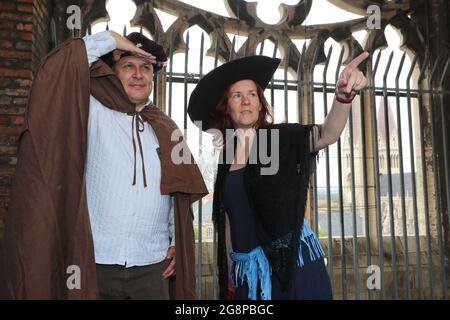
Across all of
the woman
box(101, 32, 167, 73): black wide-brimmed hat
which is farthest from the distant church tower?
box(101, 32, 167, 73): black wide-brimmed hat

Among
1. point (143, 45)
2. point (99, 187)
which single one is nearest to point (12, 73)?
point (143, 45)

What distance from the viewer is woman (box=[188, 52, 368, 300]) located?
1816mm

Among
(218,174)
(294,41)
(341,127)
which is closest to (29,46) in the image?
(218,174)

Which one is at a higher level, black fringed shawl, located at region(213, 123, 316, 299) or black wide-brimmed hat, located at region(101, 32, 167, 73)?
black wide-brimmed hat, located at region(101, 32, 167, 73)

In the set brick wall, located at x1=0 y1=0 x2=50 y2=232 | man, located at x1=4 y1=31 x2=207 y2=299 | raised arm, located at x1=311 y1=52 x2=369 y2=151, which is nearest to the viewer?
man, located at x1=4 y1=31 x2=207 y2=299

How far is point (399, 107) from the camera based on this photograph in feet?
14.5

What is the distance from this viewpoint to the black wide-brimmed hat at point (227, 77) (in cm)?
215

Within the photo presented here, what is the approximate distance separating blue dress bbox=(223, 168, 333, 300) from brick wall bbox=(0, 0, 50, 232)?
1927mm

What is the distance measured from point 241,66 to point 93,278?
4.33 ft

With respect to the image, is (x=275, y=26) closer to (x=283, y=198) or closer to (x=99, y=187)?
(x=283, y=198)

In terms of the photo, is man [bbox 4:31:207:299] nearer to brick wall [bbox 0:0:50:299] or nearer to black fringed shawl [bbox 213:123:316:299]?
black fringed shawl [bbox 213:123:316:299]

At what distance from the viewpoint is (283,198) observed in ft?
6.04

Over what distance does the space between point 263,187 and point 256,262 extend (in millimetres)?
372
